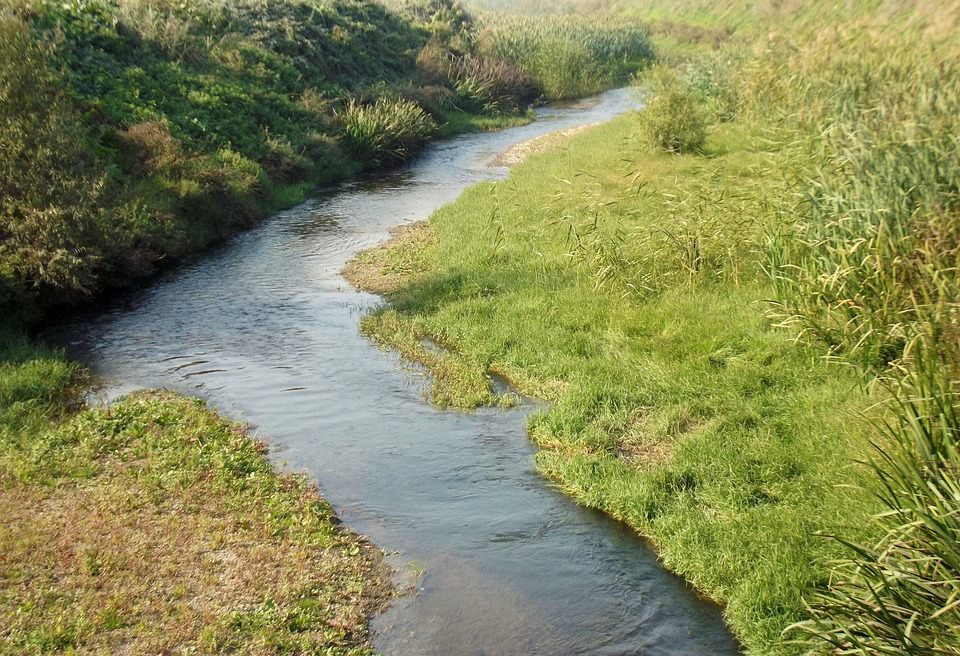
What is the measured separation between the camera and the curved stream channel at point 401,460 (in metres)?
5.98

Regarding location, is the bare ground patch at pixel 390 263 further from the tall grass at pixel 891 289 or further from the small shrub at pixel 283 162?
the tall grass at pixel 891 289

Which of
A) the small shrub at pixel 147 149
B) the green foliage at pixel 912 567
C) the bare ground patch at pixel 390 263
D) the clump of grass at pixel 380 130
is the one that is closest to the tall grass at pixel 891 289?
the green foliage at pixel 912 567

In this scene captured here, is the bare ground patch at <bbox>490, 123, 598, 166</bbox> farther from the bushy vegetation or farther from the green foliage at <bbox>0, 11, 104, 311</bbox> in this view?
the green foliage at <bbox>0, 11, 104, 311</bbox>

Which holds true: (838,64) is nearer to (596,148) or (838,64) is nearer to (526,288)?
(526,288)

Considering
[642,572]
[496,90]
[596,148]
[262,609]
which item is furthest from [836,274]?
[496,90]

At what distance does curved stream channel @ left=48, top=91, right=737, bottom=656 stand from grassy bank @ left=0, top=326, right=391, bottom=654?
1.36 ft

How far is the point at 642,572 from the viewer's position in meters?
6.56

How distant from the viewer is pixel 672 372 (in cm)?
915

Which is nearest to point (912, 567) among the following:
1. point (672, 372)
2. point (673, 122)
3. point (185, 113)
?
point (672, 372)

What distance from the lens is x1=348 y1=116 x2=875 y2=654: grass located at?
643 centimetres

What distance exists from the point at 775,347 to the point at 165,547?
6.52 m

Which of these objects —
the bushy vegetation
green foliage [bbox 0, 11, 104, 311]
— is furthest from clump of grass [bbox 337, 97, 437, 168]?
green foliage [bbox 0, 11, 104, 311]

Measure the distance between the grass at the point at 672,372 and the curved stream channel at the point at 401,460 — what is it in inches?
14.8

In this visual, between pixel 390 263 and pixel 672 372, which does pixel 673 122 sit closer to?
pixel 390 263
